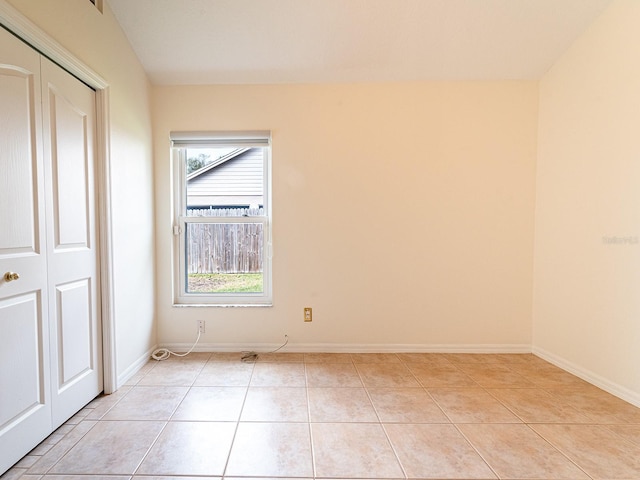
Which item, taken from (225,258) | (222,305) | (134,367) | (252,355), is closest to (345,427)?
(252,355)

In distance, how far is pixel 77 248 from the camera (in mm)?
1686

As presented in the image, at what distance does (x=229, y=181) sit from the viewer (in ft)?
8.57

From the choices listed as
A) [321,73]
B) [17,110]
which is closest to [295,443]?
[17,110]

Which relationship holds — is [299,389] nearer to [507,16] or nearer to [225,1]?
[225,1]

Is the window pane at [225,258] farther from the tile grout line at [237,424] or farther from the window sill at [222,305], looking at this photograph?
the tile grout line at [237,424]

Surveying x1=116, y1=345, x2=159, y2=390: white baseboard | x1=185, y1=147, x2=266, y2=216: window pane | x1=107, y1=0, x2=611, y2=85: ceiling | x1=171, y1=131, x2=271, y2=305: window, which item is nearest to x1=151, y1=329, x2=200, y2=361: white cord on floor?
x1=116, y1=345, x2=159, y2=390: white baseboard

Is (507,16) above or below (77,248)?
above

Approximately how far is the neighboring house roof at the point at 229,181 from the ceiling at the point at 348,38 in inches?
24.3

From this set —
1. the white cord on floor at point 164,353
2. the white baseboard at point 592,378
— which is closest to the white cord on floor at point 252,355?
the white cord on floor at point 164,353

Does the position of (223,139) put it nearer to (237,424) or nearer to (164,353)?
(164,353)

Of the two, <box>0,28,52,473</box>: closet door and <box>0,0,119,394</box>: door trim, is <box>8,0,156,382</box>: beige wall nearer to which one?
<box>0,0,119,394</box>: door trim

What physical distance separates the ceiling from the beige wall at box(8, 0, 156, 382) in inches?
9.6

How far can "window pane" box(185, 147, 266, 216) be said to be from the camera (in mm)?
2602

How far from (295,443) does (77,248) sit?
1.57 metres
